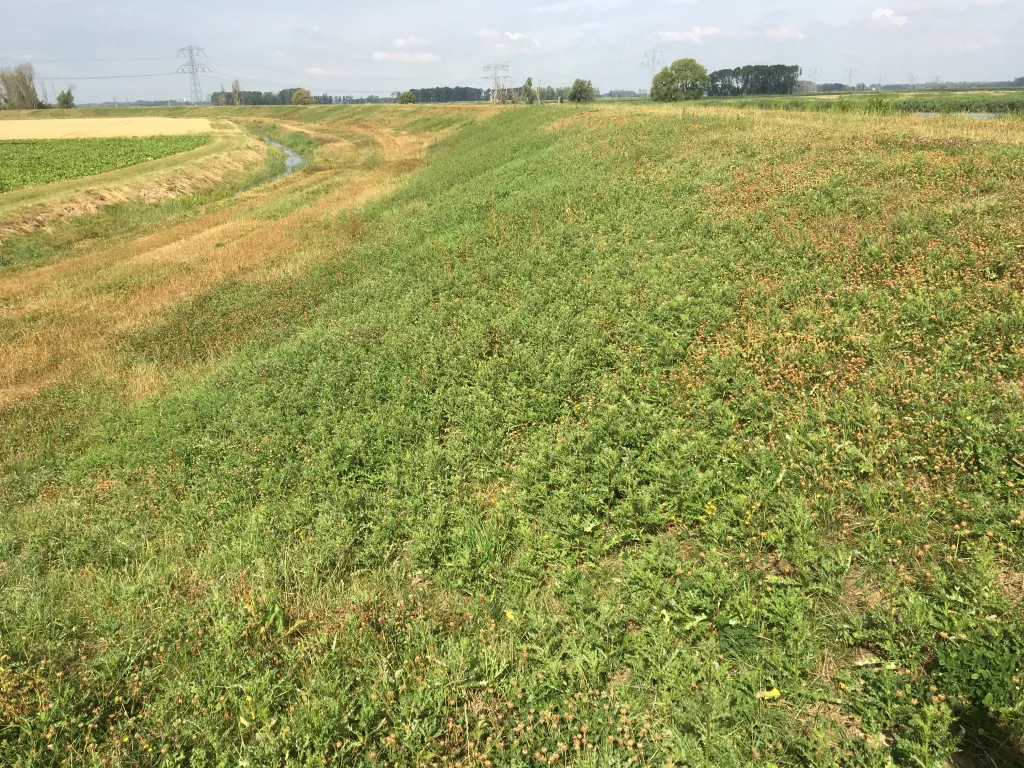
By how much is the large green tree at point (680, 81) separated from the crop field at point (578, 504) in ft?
246

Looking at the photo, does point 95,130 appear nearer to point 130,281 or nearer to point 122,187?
point 122,187

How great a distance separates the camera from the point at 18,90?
11675 centimetres

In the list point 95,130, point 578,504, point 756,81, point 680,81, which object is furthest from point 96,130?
point 756,81

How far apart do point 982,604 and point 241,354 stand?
12.5 m

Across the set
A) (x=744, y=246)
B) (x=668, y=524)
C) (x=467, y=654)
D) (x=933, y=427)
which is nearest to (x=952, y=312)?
(x=933, y=427)

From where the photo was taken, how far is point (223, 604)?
513 centimetres

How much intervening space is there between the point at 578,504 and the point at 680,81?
296ft

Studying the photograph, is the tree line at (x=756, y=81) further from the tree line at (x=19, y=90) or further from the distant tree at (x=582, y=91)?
the tree line at (x=19, y=90)

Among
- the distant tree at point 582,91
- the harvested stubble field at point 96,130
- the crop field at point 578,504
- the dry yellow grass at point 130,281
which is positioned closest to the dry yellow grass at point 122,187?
the dry yellow grass at point 130,281

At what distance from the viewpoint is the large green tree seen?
75875 mm

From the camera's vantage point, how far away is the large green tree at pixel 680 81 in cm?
7588

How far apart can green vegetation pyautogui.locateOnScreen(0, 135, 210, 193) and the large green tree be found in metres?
63.0

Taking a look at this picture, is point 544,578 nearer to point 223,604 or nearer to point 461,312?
point 223,604

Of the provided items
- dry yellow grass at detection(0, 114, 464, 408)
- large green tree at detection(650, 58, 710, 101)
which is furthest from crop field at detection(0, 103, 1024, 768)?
large green tree at detection(650, 58, 710, 101)
